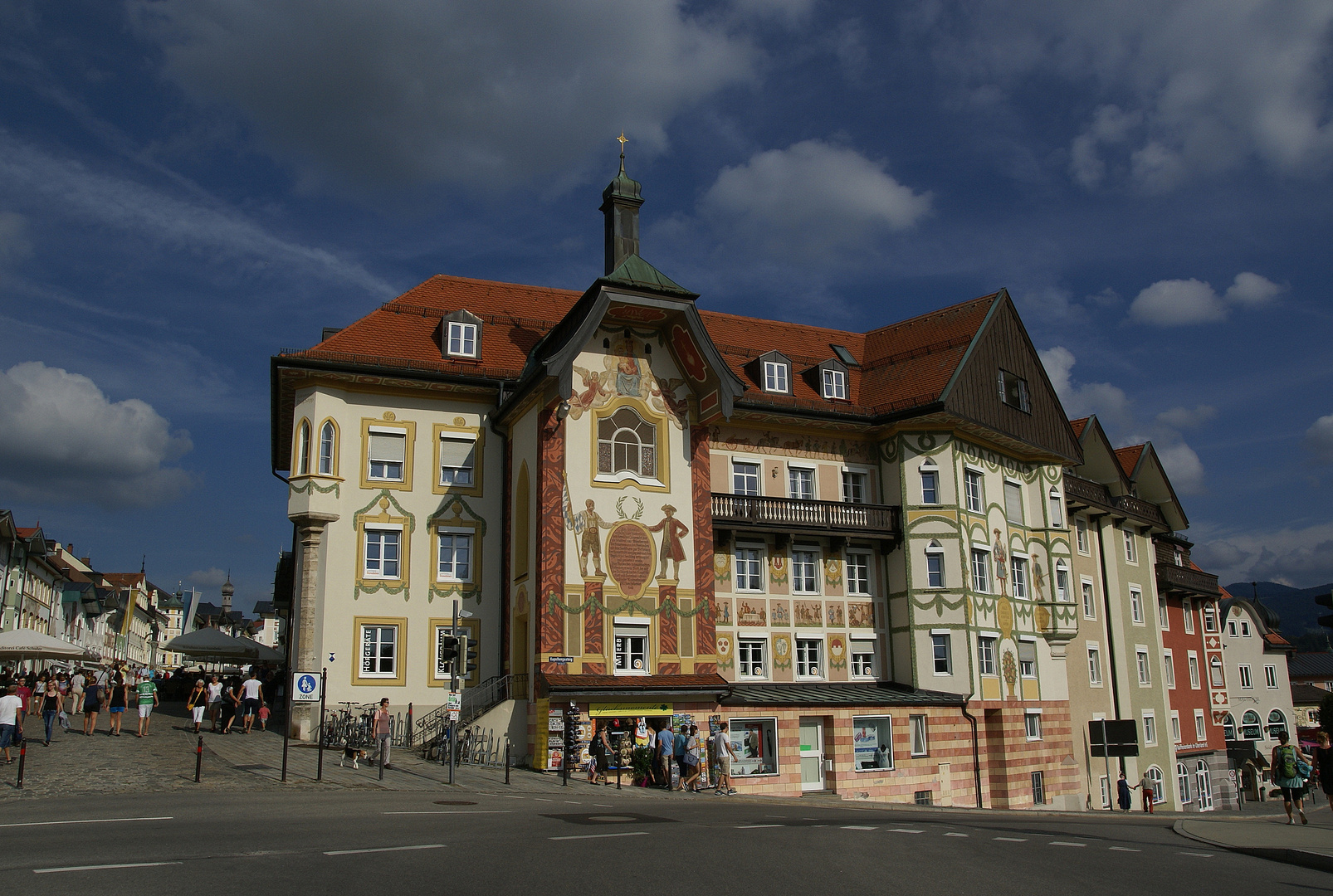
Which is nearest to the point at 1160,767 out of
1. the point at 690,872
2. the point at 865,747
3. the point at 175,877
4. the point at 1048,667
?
the point at 1048,667

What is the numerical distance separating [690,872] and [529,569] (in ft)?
65.9

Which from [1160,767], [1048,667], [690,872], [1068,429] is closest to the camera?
[690,872]

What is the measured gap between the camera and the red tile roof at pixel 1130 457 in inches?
2082

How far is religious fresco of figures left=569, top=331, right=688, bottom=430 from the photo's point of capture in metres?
31.1

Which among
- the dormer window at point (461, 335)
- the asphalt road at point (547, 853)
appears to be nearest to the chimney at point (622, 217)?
the dormer window at point (461, 335)

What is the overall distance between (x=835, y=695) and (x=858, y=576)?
523cm

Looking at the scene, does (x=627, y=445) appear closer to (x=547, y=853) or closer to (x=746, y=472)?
(x=746, y=472)

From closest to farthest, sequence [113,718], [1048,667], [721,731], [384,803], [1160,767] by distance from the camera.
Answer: [384,803] → [721,731] → [113,718] → [1048,667] → [1160,767]

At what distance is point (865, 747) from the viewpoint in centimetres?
3216

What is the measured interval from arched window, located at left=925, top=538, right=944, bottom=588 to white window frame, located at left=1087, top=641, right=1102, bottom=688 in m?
12.4

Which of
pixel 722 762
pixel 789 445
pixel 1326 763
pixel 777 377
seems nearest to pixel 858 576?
pixel 789 445

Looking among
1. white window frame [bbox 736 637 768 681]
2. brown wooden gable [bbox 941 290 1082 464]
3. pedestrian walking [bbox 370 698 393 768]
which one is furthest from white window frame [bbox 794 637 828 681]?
pedestrian walking [bbox 370 698 393 768]

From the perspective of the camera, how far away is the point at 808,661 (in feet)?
114

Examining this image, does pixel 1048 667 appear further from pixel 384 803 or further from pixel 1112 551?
pixel 384 803
